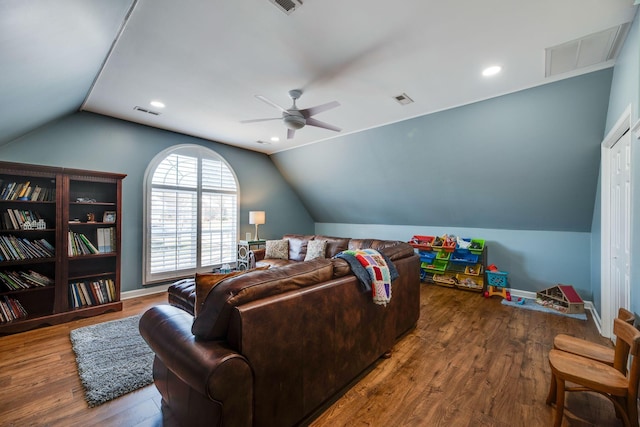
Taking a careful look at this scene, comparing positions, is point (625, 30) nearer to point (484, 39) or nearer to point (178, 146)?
point (484, 39)

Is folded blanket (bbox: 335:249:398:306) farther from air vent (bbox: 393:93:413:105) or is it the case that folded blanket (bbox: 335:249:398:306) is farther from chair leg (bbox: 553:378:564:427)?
air vent (bbox: 393:93:413:105)

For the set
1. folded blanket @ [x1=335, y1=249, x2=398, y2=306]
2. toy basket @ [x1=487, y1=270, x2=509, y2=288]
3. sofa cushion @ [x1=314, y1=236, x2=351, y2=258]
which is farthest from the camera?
sofa cushion @ [x1=314, y1=236, x2=351, y2=258]

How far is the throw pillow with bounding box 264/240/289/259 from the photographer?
5.09 meters

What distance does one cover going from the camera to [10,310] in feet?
9.93

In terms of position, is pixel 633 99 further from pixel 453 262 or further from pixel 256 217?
pixel 256 217

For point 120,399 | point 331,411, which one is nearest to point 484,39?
point 331,411

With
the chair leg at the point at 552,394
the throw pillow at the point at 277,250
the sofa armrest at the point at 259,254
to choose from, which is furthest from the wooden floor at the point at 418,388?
the throw pillow at the point at 277,250

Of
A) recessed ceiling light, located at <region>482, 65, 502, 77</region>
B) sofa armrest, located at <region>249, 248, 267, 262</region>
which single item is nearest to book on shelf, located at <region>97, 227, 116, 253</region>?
sofa armrest, located at <region>249, 248, 267, 262</region>

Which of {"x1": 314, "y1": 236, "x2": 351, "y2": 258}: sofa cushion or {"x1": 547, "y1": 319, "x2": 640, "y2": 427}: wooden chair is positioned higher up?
{"x1": 314, "y1": 236, "x2": 351, "y2": 258}: sofa cushion

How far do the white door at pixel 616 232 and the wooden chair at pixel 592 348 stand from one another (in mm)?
855

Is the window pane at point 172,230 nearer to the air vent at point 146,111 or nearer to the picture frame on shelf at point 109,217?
the picture frame on shelf at point 109,217

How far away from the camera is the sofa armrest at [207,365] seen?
46.8 inches

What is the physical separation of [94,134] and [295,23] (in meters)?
3.62

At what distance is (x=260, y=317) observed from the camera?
141 centimetres
